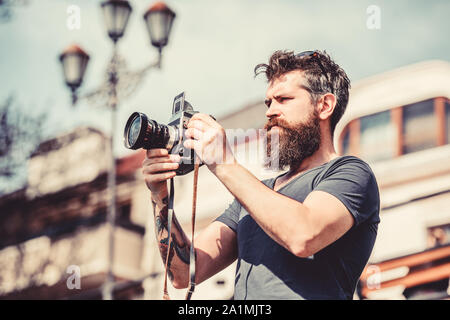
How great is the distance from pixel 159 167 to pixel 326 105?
80cm

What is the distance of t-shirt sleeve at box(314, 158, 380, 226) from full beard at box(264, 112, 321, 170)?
0.23 metres

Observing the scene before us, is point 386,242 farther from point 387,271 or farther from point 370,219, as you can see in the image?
point 370,219

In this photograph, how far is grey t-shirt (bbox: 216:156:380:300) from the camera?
7.04 ft

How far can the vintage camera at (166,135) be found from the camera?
2.45m

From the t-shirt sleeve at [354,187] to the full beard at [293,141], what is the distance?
23 centimetres

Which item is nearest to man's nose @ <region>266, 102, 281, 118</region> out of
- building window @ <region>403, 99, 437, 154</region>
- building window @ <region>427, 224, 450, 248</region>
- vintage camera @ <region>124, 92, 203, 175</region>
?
vintage camera @ <region>124, 92, 203, 175</region>

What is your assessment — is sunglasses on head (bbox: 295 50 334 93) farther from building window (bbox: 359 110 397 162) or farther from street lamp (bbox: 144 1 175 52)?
building window (bbox: 359 110 397 162)

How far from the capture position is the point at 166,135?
251 cm

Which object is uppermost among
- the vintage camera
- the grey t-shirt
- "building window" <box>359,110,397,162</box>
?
"building window" <box>359,110,397,162</box>

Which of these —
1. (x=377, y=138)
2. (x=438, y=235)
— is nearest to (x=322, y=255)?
(x=438, y=235)

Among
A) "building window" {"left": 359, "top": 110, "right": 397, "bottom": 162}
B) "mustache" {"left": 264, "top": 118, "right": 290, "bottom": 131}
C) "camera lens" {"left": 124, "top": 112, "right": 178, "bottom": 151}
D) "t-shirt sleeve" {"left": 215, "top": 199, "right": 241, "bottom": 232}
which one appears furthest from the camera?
"building window" {"left": 359, "top": 110, "right": 397, "bottom": 162}

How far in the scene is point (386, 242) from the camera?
8.68 meters

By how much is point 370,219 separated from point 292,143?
1.48 ft
